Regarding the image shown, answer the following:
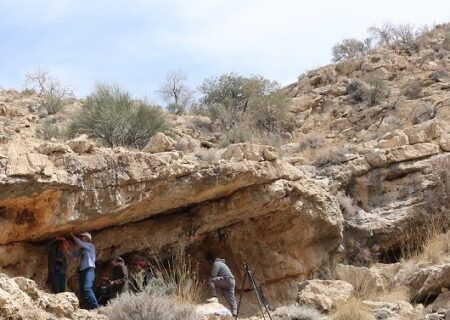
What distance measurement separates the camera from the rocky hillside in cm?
921

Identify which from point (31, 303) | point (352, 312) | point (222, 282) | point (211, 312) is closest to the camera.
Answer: point (31, 303)

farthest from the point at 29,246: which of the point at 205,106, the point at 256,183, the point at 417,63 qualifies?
the point at 417,63

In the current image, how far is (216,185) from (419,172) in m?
4.97

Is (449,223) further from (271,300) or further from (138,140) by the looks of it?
(138,140)

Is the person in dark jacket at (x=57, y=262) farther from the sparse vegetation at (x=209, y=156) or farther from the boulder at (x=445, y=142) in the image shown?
the boulder at (x=445, y=142)

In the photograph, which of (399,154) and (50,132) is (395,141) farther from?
(50,132)

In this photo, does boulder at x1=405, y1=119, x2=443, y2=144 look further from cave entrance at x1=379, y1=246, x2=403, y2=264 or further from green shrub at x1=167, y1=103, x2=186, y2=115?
green shrub at x1=167, y1=103, x2=186, y2=115

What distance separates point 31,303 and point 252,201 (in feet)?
20.0

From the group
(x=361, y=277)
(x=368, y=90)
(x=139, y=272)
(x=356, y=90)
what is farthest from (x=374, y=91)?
(x=139, y=272)

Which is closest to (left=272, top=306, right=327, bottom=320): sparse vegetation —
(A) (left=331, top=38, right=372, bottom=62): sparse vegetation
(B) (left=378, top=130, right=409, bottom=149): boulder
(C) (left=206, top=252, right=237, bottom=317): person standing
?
(C) (left=206, top=252, right=237, bottom=317): person standing

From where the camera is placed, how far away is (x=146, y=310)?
745cm

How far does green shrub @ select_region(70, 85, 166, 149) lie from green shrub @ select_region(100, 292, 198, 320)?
6.15 meters

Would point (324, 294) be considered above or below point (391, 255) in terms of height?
above

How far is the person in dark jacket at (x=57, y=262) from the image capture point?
983 cm
